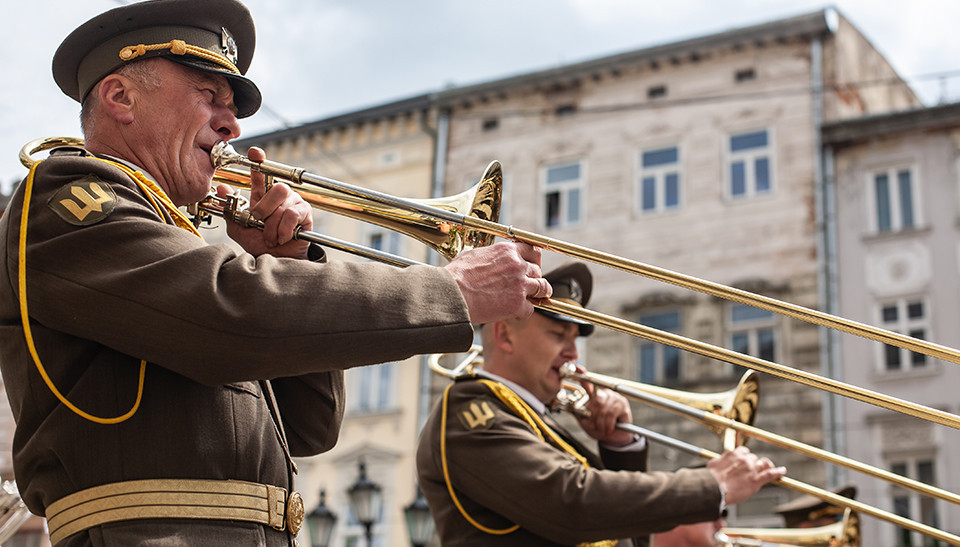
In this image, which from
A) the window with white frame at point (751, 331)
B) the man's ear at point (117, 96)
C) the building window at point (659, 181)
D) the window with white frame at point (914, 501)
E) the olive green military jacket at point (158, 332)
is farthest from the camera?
the building window at point (659, 181)

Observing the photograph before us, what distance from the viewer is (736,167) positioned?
21.2 metres

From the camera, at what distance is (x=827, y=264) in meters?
19.6

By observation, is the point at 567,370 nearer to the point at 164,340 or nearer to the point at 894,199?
the point at 164,340

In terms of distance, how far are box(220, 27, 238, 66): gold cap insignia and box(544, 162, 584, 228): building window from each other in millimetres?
19673

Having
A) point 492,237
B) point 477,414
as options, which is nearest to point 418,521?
point 477,414

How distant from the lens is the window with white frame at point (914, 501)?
17156mm

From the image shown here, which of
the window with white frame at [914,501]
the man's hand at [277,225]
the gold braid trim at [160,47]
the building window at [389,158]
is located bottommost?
the man's hand at [277,225]

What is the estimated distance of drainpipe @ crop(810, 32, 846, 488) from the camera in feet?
60.8

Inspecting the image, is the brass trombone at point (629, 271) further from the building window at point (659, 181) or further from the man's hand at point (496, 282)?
the building window at point (659, 181)

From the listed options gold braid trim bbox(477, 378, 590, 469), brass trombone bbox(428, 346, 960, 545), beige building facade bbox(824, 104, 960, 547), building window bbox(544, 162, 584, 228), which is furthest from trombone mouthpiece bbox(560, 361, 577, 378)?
building window bbox(544, 162, 584, 228)

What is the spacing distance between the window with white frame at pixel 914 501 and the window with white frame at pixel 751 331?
283 cm

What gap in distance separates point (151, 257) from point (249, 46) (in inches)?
38.0

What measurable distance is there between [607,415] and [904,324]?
15.1 metres

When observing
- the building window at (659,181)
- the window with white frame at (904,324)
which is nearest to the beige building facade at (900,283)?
the window with white frame at (904,324)
